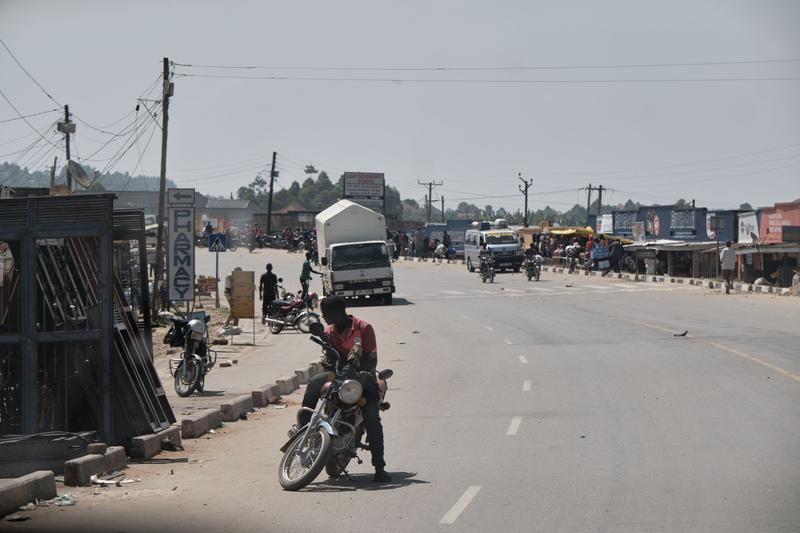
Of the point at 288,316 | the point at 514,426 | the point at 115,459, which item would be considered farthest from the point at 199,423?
the point at 288,316

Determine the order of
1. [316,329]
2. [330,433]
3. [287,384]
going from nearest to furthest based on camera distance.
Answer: [330,433] < [316,329] < [287,384]

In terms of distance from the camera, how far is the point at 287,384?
1761 cm

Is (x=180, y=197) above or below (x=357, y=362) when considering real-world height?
above

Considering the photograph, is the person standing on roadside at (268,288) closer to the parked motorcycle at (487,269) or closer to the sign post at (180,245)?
the sign post at (180,245)

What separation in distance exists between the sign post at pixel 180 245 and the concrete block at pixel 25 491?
16.8 metres

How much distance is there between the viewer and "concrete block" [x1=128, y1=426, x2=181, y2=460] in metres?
11.3

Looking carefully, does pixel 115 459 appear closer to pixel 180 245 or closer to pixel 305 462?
pixel 305 462

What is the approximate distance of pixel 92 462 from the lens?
397 inches

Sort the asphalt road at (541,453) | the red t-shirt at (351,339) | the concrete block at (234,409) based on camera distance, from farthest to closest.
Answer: the concrete block at (234,409), the red t-shirt at (351,339), the asphalt road at (541,453)

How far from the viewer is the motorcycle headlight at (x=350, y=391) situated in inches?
372

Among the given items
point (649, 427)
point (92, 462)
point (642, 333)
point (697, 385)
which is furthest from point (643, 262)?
point (92, 462)

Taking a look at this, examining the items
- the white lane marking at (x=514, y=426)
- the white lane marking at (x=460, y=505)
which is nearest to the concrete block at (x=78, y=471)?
the white lane marking at (x=460, y=505)

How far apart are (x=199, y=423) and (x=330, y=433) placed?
14.2ft

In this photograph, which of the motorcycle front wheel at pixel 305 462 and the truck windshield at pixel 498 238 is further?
the truck windshield at pixel 498 238
